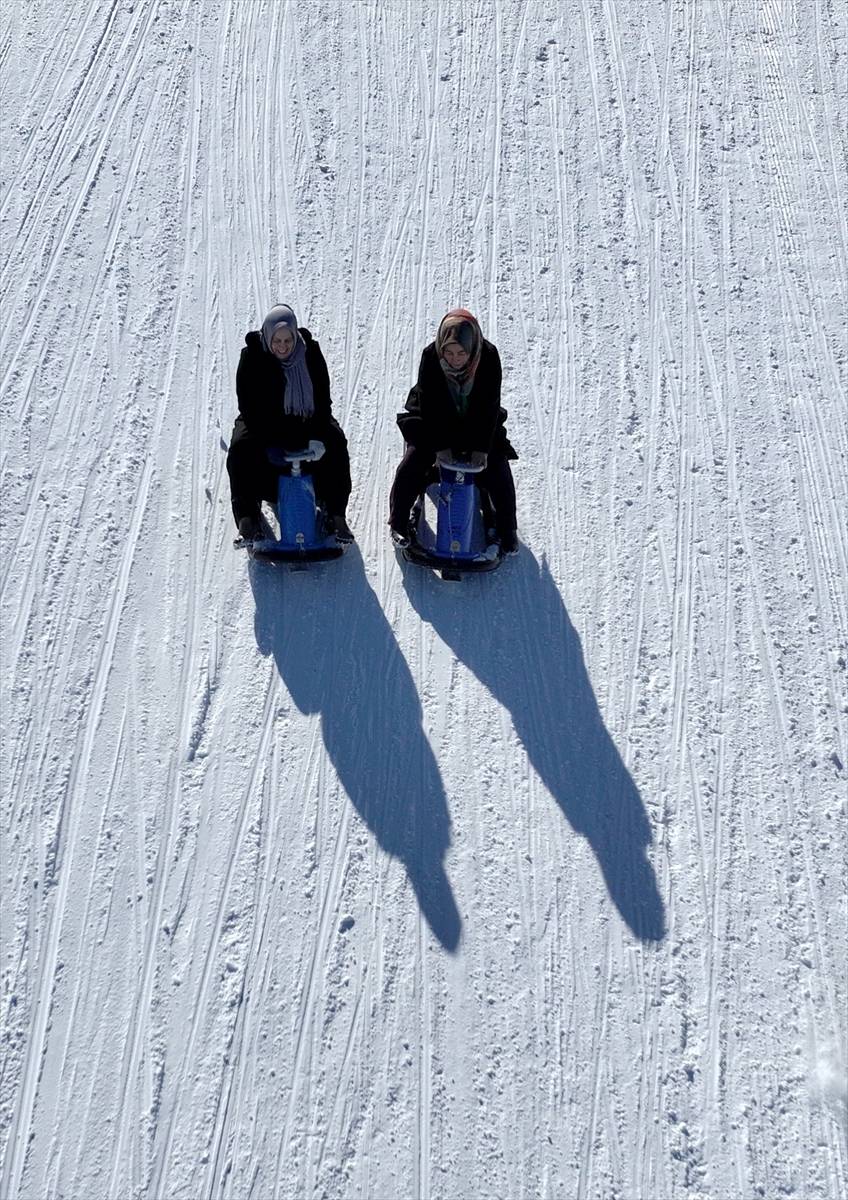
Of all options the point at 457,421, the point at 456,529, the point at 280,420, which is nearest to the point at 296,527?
the point at 280,420

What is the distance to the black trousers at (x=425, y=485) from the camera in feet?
21.1

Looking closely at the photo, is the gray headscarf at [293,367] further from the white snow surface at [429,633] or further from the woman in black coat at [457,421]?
the white snow surface at [429,633]

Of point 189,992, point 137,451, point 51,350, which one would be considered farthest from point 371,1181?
point 51,350

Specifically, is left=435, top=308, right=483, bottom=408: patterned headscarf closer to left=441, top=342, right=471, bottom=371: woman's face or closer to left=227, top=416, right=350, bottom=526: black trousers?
left=441, top=342, right=471, bottom=371: woman's face

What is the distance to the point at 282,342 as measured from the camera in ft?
19.6

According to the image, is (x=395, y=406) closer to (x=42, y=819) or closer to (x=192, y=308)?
(x=192, y=308)

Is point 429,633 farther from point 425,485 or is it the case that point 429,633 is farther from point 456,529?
point 425,485

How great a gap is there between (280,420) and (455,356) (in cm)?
90

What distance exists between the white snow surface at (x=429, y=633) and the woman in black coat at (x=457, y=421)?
0.35m

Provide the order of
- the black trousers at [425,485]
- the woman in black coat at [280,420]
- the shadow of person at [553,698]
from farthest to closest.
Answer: the black trousers at [425,485] < the woman in black coat at [280,420] < the shadow of person at [553,698]

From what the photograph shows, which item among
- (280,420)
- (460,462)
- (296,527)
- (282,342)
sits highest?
(282,342)

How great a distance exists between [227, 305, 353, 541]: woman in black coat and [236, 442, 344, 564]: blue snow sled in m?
0.06

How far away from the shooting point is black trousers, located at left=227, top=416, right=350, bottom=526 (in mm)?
6414

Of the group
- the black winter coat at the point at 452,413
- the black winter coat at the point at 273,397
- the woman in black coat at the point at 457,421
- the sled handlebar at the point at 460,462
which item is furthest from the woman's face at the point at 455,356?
the black winter coat at the point at 273,397
